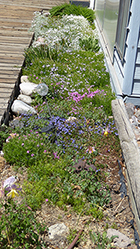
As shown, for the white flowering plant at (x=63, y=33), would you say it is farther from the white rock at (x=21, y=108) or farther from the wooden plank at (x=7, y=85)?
the white rock at (x=21, y=108)

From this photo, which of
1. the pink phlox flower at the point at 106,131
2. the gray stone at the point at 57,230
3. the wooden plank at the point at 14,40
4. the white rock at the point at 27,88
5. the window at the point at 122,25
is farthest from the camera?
the wooden plank at the point at 14,40

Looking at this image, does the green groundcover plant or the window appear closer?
the green groundcover plant

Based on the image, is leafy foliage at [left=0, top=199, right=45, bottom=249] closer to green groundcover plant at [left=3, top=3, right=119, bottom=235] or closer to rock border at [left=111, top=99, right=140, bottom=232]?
green groundcover plant at [left=3, top=3, right=119, bottom=235]

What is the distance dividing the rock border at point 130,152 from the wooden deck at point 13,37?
2006 mm

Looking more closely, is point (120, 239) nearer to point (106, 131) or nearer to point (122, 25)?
point (106, 131)

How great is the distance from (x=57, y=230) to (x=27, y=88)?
10.5 ft

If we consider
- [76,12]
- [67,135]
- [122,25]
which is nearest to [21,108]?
[67,135]

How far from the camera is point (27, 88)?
507cm

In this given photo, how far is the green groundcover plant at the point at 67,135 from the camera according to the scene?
2.99 m

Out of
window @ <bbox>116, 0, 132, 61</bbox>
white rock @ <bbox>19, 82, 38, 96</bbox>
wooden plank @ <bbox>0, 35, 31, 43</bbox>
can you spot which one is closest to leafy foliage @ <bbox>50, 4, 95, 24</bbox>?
wooden plank @ <bbox>0, 35, 31, 43</bbox>

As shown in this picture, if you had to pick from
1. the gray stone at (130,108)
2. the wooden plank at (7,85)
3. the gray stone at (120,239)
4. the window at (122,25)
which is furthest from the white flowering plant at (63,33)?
the gray stone at (120,239)

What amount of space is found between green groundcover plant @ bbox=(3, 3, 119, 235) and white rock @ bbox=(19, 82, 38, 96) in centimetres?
13

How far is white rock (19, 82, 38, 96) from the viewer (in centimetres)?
504

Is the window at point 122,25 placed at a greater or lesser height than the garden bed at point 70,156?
greater
